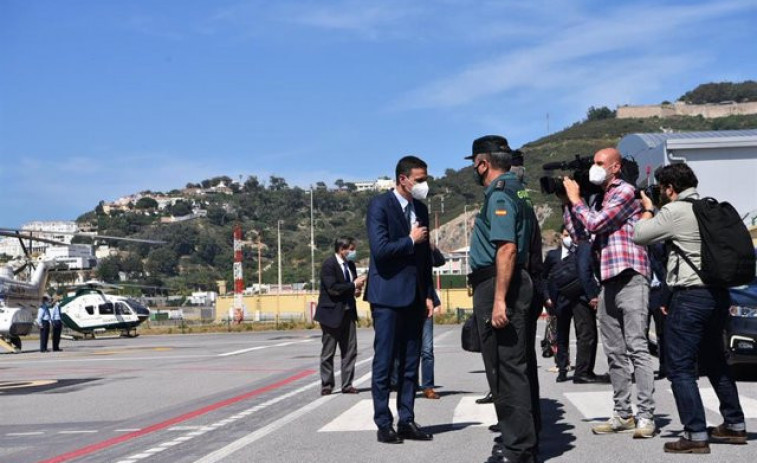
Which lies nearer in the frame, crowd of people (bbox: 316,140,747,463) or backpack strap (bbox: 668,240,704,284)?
crowd of people (bbox: 316,140,747,463)

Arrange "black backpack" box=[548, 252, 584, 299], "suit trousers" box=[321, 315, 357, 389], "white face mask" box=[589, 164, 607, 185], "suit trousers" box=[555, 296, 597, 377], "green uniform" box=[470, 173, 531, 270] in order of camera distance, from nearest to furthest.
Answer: "green uniform" box=[470, 173, 531, 270], "white face mask" box=[589, 164, 607, 185], "black backpack" box=[548, 252, 584, 299], "suit trousers" box=[555, 296, 597, 377], "suit trousers" box=[321, 315, 357, 389]

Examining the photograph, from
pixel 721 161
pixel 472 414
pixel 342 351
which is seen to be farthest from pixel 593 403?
pixel 721 161

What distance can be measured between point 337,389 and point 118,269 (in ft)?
551

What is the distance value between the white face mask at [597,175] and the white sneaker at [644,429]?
5.86ft

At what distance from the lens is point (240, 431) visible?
948 centimetres

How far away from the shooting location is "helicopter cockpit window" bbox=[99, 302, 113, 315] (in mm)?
53906

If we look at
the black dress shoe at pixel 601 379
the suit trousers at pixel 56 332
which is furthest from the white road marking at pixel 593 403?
the suit trousers at pixel 56 332

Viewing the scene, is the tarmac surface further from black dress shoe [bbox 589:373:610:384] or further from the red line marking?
black dress shoe [bbox 589:373:610:384]

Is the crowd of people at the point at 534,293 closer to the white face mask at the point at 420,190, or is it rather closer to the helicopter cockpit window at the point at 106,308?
the white face mask at the point at 420,190

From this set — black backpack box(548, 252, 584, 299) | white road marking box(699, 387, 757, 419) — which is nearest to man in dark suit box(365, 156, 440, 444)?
white road marking box(699, 387, 757, 419)

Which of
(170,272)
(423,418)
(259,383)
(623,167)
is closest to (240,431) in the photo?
(423,418)

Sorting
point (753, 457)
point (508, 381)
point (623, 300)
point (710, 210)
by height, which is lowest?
point (753, 457)

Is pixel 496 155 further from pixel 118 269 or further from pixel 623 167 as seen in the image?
pixel 118 269

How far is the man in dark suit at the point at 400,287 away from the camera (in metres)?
8.53
